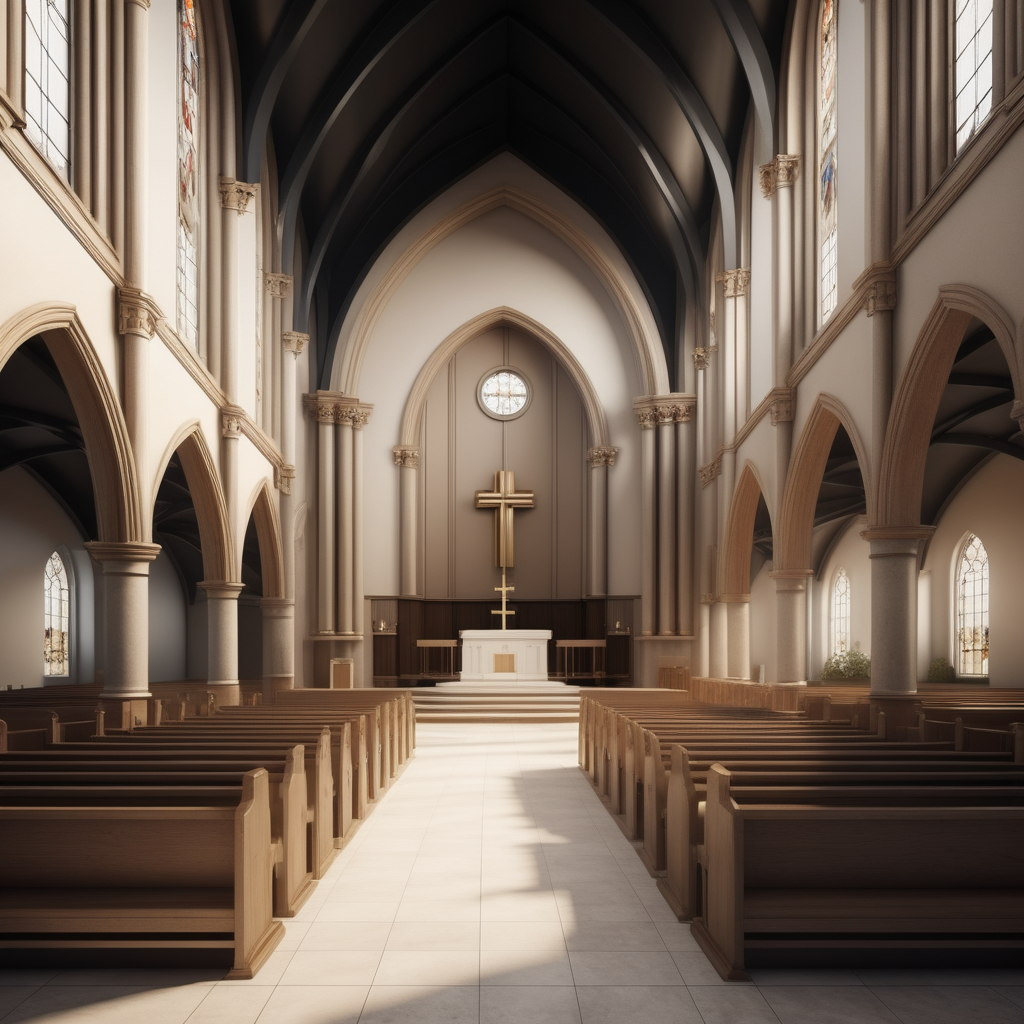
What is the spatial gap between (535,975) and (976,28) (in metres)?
9.59

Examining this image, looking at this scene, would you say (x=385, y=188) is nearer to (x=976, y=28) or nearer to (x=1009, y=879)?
(x=976, y=28)

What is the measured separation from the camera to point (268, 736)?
8.31 m

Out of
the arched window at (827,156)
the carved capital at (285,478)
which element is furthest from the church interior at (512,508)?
the carved capital at (285,478)

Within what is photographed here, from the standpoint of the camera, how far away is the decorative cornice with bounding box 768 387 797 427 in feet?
52.2

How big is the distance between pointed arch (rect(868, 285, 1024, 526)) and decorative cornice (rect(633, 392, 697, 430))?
1352 cm

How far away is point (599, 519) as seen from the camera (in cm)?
2614

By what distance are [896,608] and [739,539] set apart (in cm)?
893

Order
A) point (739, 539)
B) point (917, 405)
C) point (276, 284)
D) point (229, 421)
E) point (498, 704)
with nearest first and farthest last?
point (917, 405)
point (229, 421)
point (276, 284)
point (498, 704)
point (739, 539)

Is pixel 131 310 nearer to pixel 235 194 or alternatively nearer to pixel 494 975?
pixel 235 194

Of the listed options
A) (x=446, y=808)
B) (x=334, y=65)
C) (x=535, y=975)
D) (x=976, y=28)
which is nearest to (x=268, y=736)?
(x=446, y=808)

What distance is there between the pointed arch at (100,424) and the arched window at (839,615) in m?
20.5

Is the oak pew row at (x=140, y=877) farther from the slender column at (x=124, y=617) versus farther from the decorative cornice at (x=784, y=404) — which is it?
the decorative cornice at (x=784, y=404)

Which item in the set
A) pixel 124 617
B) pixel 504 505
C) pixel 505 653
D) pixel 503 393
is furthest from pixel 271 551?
pixel 503 393

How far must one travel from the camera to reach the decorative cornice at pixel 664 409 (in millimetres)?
25172
